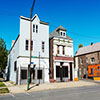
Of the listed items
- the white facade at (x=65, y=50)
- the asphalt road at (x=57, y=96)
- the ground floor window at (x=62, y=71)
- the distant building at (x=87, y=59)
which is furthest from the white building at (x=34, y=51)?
the distant building at (x=87, y=59)

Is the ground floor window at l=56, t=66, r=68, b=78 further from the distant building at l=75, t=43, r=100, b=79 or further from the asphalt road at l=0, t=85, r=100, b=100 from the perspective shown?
the distant building at l=75, t=43, r=100, b=79

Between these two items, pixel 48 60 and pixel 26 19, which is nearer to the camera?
pixel 26 19

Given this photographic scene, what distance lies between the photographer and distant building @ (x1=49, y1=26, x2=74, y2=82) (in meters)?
22.3

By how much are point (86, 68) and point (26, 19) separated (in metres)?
21.6

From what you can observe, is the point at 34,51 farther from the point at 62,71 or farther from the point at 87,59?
the point at 87,59

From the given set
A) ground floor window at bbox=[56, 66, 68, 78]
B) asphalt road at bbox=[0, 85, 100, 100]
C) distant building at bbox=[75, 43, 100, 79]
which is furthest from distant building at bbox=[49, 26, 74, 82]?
distant building at bbox=[75, 43, 100, 79]

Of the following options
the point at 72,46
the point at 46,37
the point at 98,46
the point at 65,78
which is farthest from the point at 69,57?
the point at 98,46

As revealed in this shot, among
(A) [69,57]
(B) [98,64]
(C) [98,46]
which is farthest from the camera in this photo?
(C) [98,46]

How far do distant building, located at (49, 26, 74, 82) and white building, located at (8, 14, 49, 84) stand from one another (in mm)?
1193

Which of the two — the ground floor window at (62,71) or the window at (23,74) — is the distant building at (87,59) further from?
the window at (23,74)

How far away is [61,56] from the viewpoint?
2312cm

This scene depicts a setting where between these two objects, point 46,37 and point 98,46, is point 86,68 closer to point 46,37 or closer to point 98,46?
point 98,46

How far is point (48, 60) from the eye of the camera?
72.1 feet

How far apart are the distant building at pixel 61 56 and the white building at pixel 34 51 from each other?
3.91 ft
